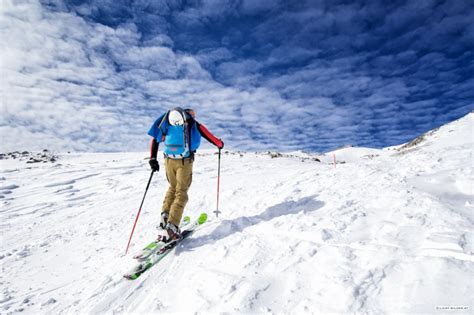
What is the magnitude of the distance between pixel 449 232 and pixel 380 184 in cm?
310

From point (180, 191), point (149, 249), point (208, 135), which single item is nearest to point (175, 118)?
point (208, 135)

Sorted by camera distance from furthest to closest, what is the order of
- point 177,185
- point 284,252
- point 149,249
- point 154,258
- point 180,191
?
1. point 177,185
2. point 180,191
3. point 149,249
4. point 154,258
5. point 284,252

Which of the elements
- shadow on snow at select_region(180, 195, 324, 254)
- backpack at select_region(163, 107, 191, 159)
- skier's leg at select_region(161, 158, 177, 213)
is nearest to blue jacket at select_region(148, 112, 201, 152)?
backpack at select_region(163, 107, 191, 159)

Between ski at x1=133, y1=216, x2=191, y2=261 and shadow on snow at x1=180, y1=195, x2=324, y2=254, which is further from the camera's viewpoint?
shadow on snow at x1=180, y1=195, x2=324, y2=254

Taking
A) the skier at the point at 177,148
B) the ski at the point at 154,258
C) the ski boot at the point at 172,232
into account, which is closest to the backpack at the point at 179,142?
the skier at the point at 177,148

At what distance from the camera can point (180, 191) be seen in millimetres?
5898

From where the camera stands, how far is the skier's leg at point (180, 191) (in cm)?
567

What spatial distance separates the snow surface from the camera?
120 inches

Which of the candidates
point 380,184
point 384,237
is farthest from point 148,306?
point 380,184

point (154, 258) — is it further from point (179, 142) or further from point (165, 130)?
point (165, 130)

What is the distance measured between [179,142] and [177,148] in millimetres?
150

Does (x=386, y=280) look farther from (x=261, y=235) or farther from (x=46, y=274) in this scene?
(x=46, y=274)

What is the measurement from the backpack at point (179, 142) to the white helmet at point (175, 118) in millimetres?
54

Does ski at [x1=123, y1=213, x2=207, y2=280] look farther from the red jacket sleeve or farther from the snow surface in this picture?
the red jacket sleeve
